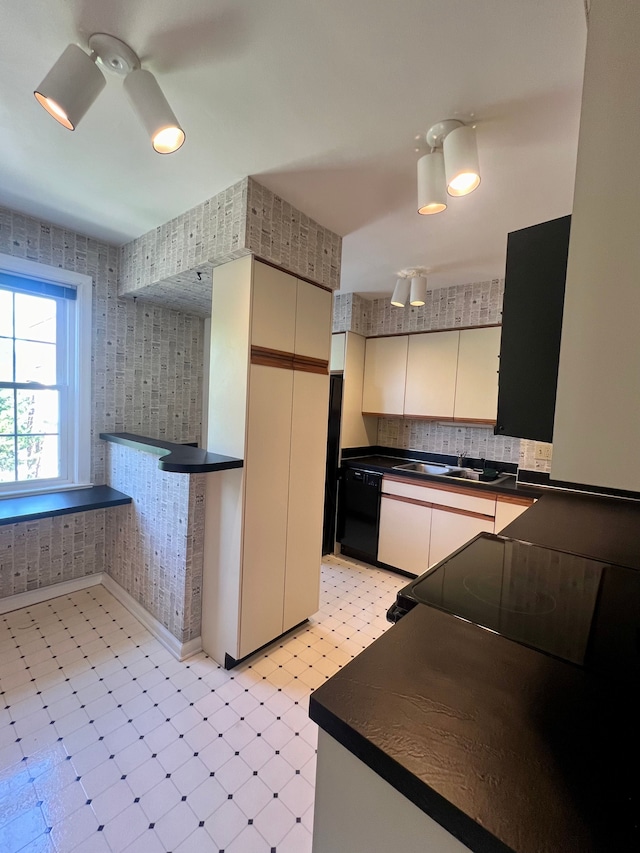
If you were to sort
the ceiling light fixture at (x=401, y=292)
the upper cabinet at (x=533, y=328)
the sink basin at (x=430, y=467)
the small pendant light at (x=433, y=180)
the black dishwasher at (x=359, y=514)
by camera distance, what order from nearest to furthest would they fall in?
the upper cabinet at (x=533, y=328), the small pendant light at (x=433, y=180), the ceiling light fixture at (x=401, y=292), the black dishwasher at (x=359, y=514), the sink basin at (x=430, y=467)

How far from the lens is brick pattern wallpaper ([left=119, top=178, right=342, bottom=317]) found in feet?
5.72

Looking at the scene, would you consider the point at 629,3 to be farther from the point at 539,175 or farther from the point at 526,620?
the point at 539,175

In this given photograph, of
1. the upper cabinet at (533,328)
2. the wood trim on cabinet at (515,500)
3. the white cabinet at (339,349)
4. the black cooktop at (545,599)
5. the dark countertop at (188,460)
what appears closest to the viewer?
the black cooktop at (545,599)

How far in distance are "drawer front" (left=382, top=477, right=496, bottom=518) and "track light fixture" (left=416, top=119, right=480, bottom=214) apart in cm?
201

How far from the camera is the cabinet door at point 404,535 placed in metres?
2.95

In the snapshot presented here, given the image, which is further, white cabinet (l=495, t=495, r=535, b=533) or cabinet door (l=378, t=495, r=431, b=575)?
cabinet door (l=378, t=495, r=431, b=575)

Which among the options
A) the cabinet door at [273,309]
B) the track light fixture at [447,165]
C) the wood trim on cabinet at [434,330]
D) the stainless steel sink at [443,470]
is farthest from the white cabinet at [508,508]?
the track light fixture at [447,165]

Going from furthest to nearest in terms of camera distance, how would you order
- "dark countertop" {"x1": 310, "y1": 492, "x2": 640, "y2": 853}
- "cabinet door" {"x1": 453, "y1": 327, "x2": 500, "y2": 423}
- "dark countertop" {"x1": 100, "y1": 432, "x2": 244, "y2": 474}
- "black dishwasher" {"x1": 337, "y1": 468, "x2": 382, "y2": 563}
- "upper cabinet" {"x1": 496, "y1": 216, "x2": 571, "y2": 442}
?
"black dishwasher" {"x1": 337, "y1": 468, "x2": 382, "y2": 563} < "cabinet door" {"x1": 453, "y1": 327, "x2": 500, "y2": 423} < "dark countertop" {"x1": 100, "y1": 432, "x2": 244, "y2": 474} < "upper cabinet" {"x1": 496, "y1": 216, "x2": 571, "y2": 442} < "dark countertop" {"x1": 310, "y1": 492, "x2": 640, "y2": 853}

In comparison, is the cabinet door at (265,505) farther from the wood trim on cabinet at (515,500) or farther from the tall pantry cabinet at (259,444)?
the wood trim on cabinet at (515,500)

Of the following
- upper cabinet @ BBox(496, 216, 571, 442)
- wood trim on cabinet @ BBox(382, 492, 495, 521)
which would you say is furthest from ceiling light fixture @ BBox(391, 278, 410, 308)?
upper cabinet @ BBox(496, 216, 571, 442)

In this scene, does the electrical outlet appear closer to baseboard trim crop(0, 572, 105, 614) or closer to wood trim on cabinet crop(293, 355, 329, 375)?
wood trim on cabinet crop(293, 355, 329, 375)

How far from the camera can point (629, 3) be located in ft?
1.61

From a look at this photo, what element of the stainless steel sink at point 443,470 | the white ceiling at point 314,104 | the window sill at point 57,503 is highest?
the white ceiling at point 314,104

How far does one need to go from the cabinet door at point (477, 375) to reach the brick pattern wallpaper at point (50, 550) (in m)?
3.04
